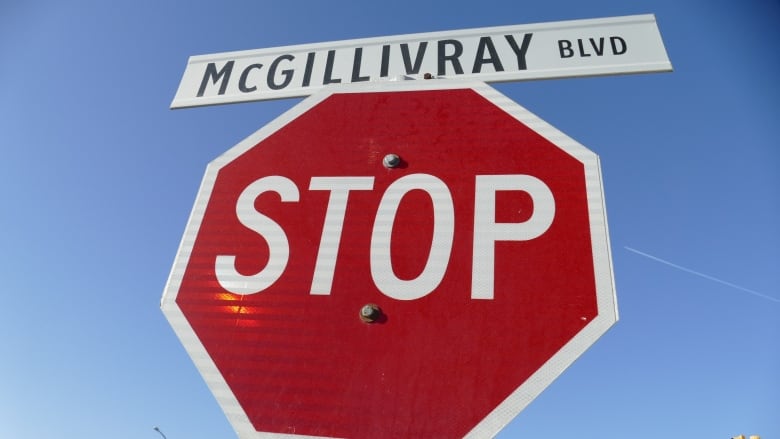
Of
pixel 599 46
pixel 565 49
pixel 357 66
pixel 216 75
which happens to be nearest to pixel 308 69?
pixel 357 66

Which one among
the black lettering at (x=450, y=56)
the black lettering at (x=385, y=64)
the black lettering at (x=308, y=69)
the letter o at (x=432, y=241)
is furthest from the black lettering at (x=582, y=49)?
the black lettering at (x=308, y=69)

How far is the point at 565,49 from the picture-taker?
1.55 metres

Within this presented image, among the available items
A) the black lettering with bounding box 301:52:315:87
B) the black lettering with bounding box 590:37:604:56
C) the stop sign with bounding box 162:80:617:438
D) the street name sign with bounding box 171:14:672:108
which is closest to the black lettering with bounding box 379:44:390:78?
the street name sign with bounding box 171:14:672:108

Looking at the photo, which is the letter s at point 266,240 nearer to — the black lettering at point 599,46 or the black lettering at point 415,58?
the black lettering at point 415,58

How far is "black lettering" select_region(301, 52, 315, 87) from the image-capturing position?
64.8 inches

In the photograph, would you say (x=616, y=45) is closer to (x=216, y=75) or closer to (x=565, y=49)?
(x=565, y=49)

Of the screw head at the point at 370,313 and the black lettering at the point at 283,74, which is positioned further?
the black lettering at the point at 283,74

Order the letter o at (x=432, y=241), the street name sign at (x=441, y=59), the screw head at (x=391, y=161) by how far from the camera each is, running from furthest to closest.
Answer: the street name sign at (x=441, y=59) < the screw head at (x=391, y=161) < the letter o at (x=432, y=241)

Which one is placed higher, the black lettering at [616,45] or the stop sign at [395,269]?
the black lettering at [616,45]

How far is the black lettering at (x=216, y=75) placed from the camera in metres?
1.74

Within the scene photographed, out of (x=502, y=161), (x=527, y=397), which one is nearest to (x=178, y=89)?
(x=502, y=161)

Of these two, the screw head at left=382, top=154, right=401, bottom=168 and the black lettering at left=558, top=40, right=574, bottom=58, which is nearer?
the screw head at left=382, top=154, right=401, bottom=168

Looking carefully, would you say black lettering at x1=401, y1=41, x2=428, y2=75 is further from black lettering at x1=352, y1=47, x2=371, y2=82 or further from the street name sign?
black lettering at x1=352, y1=47, x2=371, y2=82

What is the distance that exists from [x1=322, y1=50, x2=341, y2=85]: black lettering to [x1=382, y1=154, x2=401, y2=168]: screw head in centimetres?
64
